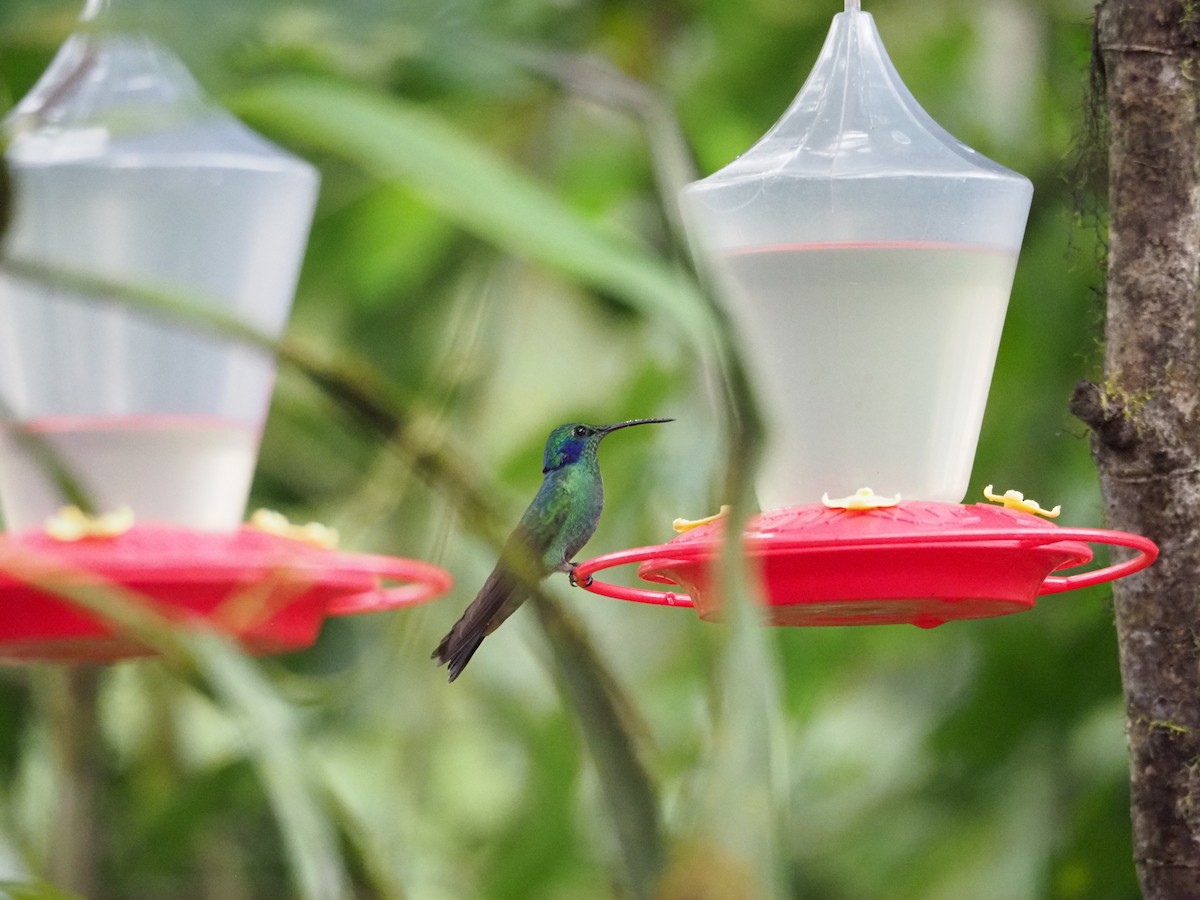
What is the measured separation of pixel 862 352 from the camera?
2.10 m

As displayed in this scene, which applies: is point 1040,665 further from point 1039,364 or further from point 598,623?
point 598,623

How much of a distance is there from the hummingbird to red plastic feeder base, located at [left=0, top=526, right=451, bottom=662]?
0.12 meters

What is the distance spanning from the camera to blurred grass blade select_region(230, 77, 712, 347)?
0.72 m

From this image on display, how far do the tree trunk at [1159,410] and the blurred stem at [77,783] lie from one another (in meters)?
1.97

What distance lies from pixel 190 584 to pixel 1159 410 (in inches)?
46.1

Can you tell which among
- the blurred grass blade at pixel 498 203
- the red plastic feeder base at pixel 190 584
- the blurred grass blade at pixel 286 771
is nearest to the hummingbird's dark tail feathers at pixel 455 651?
the red plastic feeder base at pixel 190 584

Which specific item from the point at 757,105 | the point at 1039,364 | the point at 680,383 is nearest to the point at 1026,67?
the point at 757,105

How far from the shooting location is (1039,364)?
3.68 metres

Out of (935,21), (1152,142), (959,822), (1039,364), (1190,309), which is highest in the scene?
(935,21)

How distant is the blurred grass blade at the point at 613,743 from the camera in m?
0.77

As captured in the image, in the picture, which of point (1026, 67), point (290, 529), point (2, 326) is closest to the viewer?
point (290, 529)

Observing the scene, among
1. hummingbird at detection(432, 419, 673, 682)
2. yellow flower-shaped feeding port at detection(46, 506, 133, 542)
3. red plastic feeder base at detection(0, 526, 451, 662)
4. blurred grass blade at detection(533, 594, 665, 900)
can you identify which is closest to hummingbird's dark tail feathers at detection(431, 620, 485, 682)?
hummingbird at detection(432, 419, 673, 682)

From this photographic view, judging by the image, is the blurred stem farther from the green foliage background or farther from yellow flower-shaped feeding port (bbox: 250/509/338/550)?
yellow flower-shaped feeding port (bbox: 250/509/338/550)

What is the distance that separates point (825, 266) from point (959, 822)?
94.8 inches
